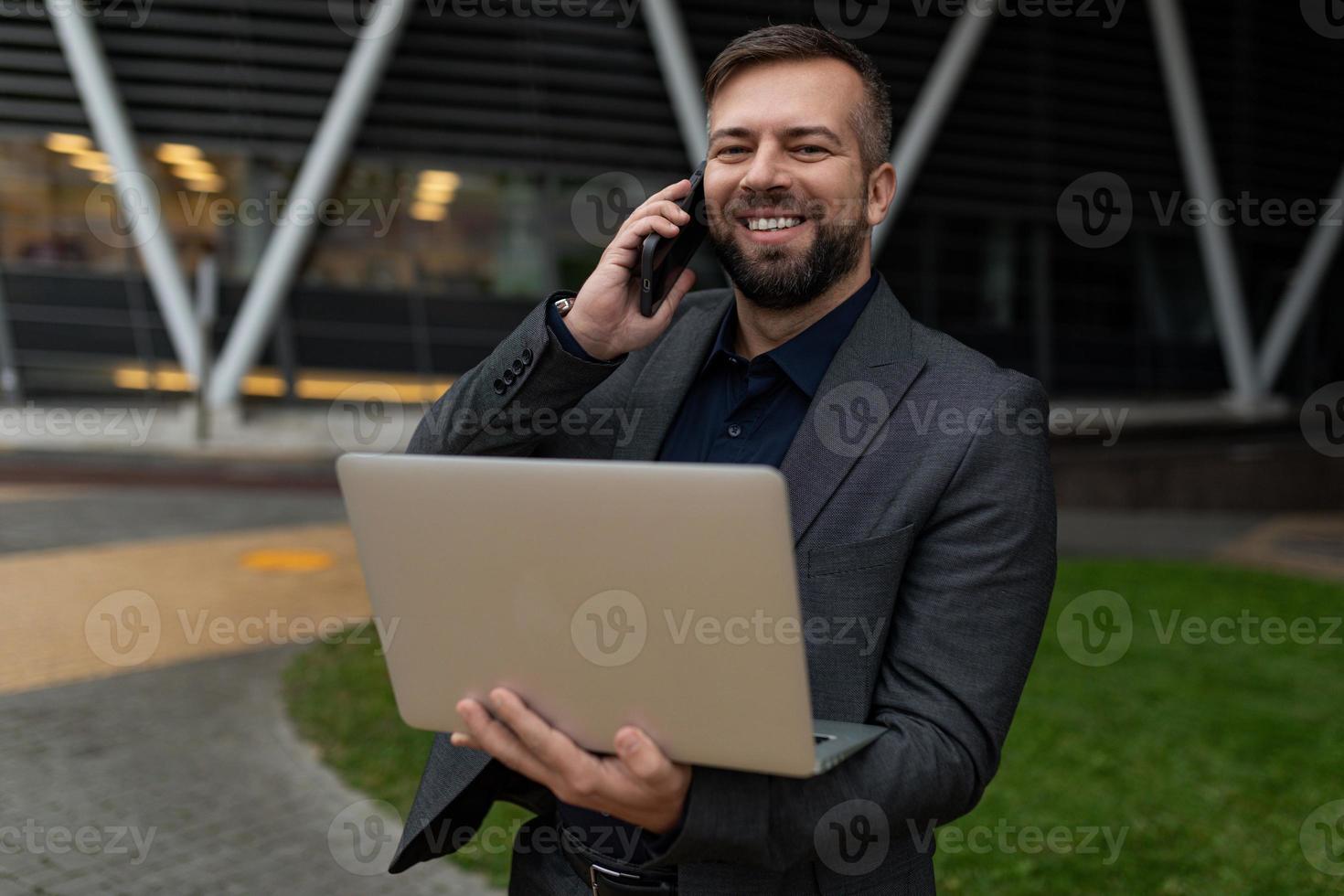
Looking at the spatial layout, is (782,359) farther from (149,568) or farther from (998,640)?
(149,568)

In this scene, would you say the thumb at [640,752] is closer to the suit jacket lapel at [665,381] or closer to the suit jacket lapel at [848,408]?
the suit jacket lapel at [848,408]

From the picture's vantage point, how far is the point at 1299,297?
993 inches

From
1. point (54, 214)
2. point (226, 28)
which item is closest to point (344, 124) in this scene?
point (226, 28)

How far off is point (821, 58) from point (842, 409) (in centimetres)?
63

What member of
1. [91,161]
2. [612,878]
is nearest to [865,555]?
[612,878]

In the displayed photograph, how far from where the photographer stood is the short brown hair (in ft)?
6.85

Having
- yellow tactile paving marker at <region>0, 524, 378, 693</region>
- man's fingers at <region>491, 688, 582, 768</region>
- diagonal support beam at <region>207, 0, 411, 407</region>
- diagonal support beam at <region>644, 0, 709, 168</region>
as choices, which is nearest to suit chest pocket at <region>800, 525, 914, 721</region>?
man's fingers at <region>491, 688, 582, 768</region>

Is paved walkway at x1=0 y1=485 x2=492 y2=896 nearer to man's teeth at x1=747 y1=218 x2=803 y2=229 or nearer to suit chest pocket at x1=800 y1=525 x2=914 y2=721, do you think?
suit chest pocket at x1=800 y1=525 x2=914 y2=721

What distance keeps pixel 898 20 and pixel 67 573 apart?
16.2 m

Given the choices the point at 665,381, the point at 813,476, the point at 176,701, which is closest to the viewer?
the point at 813,476

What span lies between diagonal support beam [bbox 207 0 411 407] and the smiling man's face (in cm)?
1758

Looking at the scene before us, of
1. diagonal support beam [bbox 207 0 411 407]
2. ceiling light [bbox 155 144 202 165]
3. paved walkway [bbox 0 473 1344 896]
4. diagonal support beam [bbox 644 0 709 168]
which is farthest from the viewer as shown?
ceiling light [bbox 155 144 202 165]

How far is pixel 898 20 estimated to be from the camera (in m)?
20.4

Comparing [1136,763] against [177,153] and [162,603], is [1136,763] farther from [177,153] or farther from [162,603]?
[177,153]
